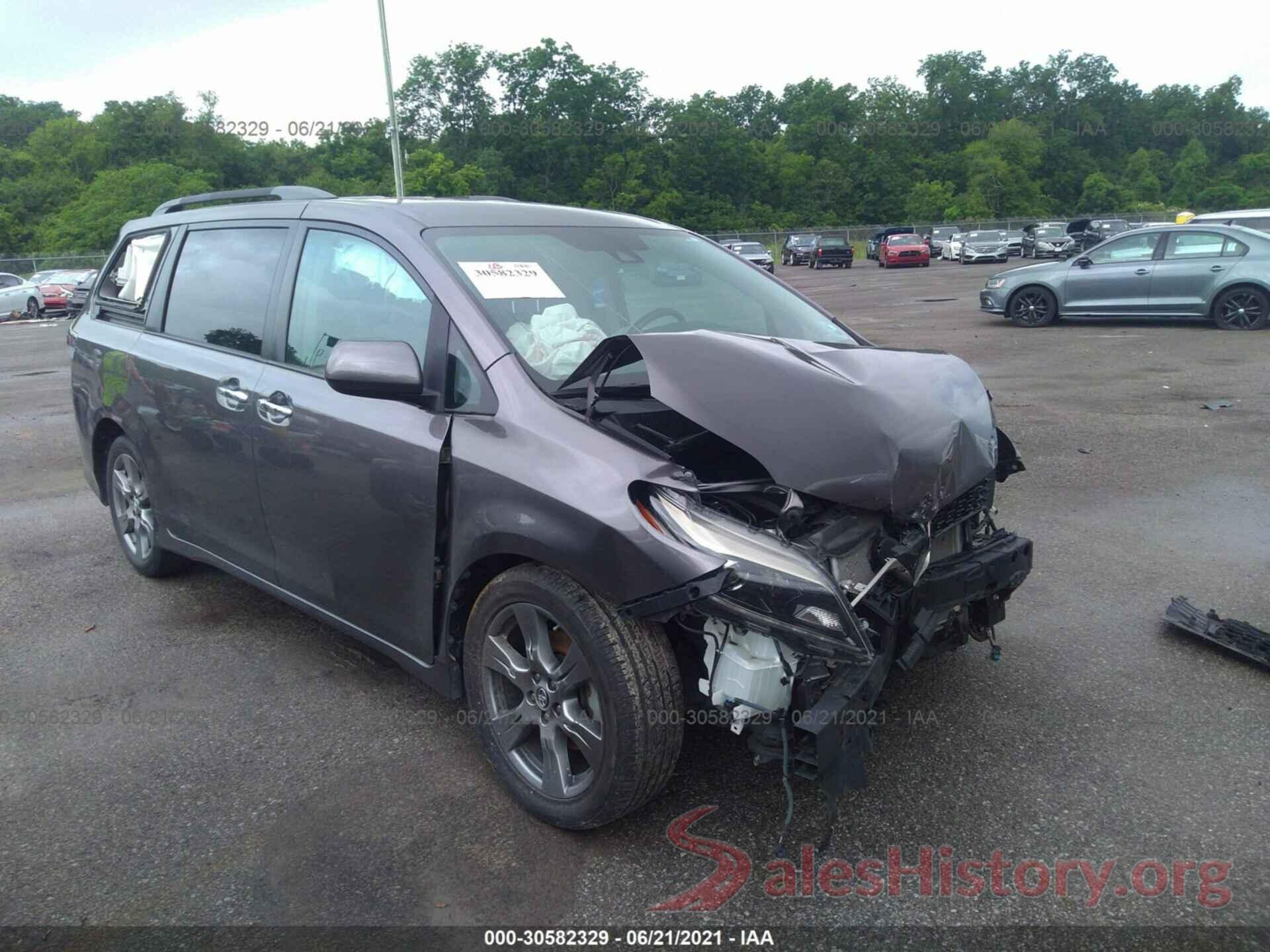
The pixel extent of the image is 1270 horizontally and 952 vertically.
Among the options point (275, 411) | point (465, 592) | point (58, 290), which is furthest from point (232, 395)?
point (58, 290)

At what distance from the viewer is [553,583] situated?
2801 millimetres

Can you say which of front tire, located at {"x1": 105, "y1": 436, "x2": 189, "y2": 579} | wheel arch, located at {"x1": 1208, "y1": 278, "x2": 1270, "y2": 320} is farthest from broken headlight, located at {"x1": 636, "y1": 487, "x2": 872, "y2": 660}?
wheel arch, located at {"x1": 1208, "y1": 278, "x2": 1270, "y2": 320}

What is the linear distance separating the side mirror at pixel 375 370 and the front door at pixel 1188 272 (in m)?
14.5

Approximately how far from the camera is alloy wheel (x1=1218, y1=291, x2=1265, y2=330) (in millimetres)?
14047

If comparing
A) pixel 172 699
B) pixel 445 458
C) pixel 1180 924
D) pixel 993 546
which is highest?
pixel 445 458

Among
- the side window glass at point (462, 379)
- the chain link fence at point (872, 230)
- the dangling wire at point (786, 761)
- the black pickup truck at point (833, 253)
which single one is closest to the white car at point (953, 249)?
the black pickup truck at point (833, 253)

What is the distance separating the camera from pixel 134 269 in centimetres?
508

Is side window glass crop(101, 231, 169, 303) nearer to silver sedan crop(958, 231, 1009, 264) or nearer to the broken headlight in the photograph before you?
the broken headlight

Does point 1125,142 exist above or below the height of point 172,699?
above

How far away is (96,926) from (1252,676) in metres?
3.96

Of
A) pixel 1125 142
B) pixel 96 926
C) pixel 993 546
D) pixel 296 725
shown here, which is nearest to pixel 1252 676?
pixel 993 546

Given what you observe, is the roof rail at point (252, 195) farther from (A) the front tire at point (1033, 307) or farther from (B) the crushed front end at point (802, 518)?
(A) the front tire at point (1033, 307)

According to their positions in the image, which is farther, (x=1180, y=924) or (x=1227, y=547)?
(x=1227, y=547)

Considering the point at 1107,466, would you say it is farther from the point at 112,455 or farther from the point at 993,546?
the point at 112,455
